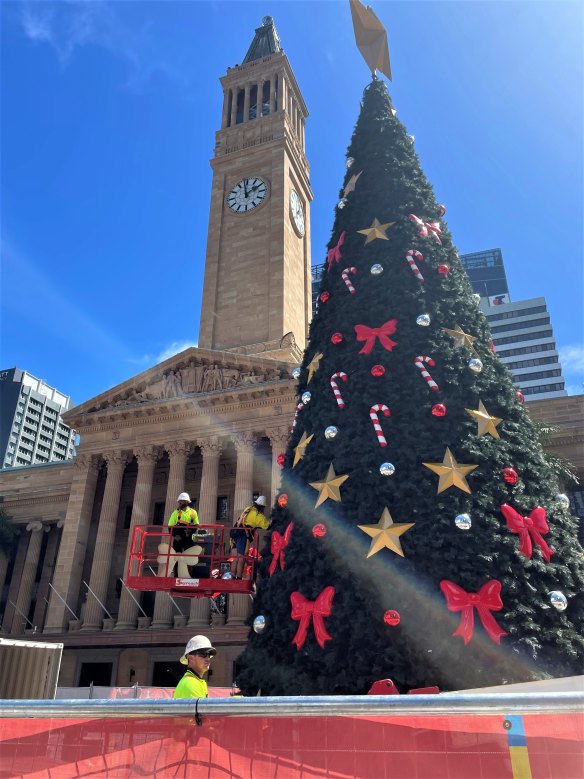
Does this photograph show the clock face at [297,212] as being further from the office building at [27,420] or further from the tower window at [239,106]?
the office building at [27,420]

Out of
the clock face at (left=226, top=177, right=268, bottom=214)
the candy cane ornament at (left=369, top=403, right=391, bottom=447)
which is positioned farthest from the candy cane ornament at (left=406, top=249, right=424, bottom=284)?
the clock face at (left=226, top=177, right=268, bottom=214)

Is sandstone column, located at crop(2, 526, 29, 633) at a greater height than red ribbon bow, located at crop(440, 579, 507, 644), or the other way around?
sandstone column, located at crop(2, 526, 29, 633)

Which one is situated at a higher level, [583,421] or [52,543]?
[583,421]

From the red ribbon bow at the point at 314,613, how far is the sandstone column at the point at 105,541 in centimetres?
2615

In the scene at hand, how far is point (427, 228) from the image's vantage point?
10.7 metres

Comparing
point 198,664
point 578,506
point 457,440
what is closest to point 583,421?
point 578,506

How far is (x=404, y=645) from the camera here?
725cm

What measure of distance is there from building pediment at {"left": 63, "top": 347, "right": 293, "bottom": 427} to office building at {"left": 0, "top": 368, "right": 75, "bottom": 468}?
4094 inches

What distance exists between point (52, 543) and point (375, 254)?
3566 cm

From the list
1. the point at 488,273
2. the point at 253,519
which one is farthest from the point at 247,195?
the point at 488,273

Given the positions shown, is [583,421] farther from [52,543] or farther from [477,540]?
[52,543]

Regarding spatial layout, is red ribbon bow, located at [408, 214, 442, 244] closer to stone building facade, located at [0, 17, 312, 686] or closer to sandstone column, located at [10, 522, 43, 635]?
stone building facade, located at [0, 17, 312, 686]

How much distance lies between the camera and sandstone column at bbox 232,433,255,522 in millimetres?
31094

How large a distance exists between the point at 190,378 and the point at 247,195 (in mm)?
19518
